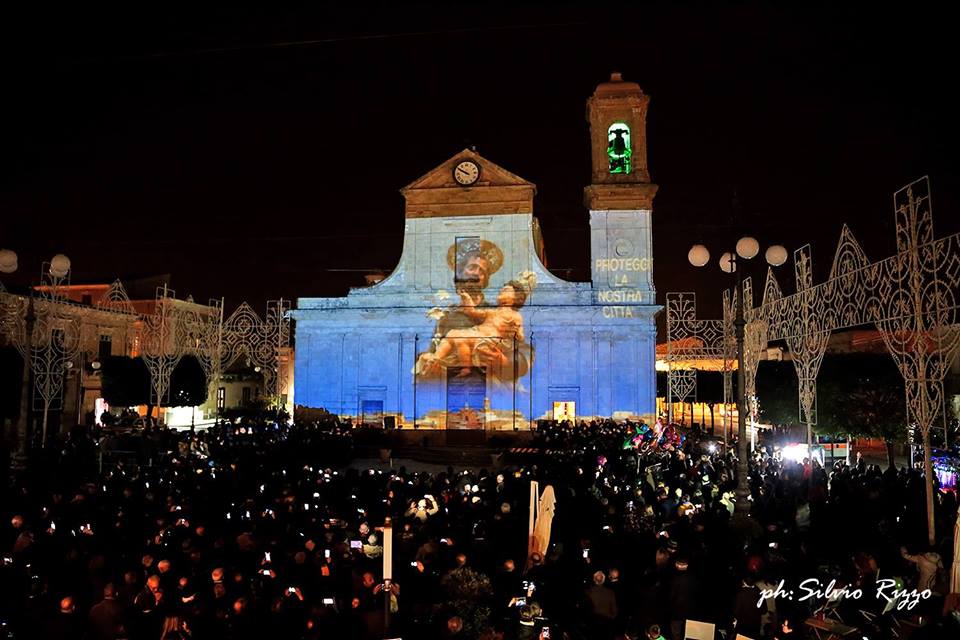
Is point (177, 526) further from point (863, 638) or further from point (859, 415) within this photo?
point (859, 415)

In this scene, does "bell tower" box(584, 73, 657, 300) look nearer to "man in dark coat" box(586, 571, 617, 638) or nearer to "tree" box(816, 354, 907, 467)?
"tree" box(816, 354, 907, 467)

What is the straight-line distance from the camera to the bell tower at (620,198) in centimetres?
3772

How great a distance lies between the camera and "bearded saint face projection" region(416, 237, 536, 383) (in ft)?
125

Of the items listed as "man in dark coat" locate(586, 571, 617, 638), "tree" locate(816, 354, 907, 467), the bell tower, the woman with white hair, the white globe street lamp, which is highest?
the bell tower

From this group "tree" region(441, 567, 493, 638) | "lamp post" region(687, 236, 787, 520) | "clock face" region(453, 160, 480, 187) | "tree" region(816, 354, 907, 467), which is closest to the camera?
"tree" region(441, 567, 493, 638)

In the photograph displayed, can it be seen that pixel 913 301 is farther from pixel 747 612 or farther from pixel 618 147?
pixel 618 147

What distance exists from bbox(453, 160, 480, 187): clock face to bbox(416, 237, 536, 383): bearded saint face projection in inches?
142

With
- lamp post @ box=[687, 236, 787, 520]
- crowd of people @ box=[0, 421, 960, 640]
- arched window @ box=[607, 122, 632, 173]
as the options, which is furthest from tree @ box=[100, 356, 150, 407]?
lamp post @ box=[687, 236, 787, 520]

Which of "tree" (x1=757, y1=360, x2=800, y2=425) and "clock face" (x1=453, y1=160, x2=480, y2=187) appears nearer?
"tree" (x1=757, y1=360, x2=800, y2=425)

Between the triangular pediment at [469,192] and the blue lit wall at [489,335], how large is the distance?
0.57m

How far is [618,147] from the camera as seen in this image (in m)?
38.2

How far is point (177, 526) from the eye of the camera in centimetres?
1033

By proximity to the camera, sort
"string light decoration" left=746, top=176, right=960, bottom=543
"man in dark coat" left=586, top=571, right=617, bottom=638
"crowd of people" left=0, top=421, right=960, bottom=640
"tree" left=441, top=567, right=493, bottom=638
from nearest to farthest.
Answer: "tree" left=441, top=567, right=493, bottom=638
"crowd of people" left=0, top=421, right=960, bottom=640
"man in dark coat" left=586, top=571, right=617, bottom=638
"string light decoration" left=746, top=176, right=960, bottom=543

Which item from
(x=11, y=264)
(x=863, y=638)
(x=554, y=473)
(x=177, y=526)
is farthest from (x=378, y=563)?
(x=11, y=264)
